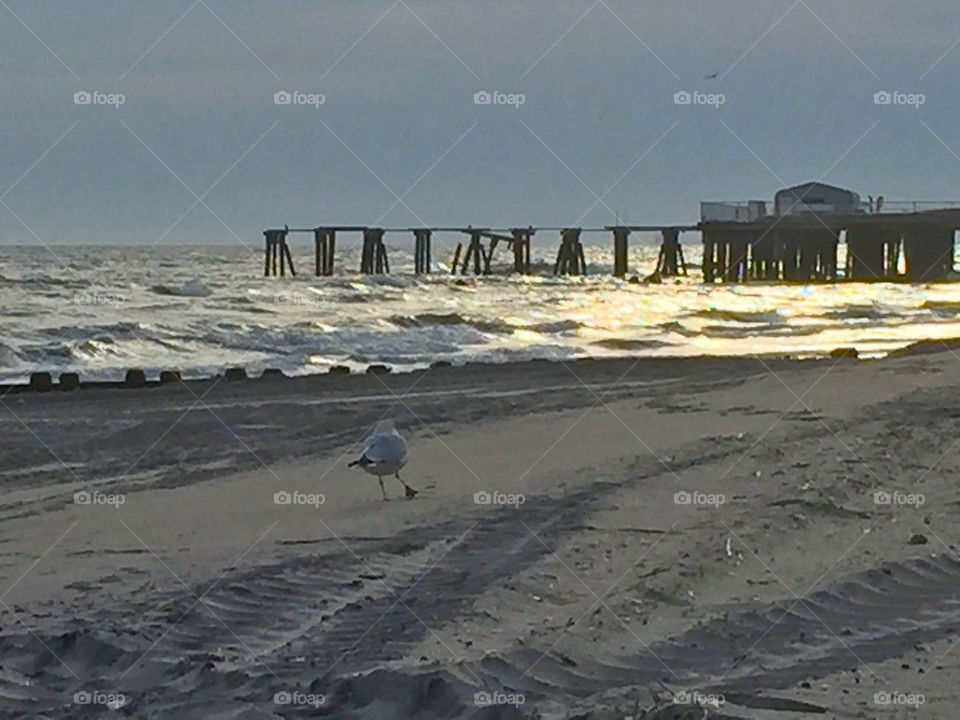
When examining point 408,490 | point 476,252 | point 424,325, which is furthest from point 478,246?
point 408,490

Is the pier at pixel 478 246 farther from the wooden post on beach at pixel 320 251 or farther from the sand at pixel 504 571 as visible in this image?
the sand at pixel 504 571

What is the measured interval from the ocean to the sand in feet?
32.1

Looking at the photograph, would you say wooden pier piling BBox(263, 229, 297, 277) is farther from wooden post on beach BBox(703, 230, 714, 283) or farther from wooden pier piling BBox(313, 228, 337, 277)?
wooden post on beach BBox(703, 230, 714, 283)

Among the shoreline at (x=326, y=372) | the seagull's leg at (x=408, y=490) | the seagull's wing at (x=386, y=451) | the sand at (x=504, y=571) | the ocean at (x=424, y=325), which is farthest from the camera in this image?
the ocean at (x=424, y=325)

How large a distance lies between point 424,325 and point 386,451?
912 inches

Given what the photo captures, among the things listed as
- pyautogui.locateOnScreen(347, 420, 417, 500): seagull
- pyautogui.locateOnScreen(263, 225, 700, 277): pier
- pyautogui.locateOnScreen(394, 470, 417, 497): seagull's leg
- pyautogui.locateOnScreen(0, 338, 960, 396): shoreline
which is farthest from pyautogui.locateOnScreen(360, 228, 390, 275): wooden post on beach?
pyautogui.locateOnScreen(347, 420, 417, 500): seagull

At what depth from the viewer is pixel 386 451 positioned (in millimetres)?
9234

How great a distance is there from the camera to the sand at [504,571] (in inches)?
214

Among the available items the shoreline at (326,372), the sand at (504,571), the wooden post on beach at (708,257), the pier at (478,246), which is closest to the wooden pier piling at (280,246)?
the pier at (478,246)

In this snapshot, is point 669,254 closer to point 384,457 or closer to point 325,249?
point 325,249

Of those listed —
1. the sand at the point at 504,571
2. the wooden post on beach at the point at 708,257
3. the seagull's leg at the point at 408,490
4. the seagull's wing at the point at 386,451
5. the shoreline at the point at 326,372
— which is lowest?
the sand at the point at 504,571

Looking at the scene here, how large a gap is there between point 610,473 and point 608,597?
335 centimetres

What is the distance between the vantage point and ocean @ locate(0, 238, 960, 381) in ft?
79.4

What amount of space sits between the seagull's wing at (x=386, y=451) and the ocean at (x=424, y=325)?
1156 centimetres
